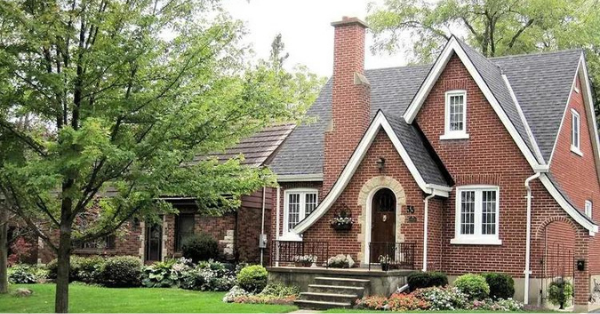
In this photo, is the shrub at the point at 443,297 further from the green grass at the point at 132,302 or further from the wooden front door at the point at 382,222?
the green grass at the point at 132,302

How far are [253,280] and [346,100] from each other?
6.12 meters

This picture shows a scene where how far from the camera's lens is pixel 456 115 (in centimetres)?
2266

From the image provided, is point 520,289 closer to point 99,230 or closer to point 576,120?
point 576,120

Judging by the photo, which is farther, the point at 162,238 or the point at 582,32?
the point at 582,32

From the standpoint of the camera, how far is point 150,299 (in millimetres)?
20875

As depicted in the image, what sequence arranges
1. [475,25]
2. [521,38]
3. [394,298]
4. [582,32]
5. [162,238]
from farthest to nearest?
[475,25] < [521,38] < [582,32] < [162,238] < [394,298]

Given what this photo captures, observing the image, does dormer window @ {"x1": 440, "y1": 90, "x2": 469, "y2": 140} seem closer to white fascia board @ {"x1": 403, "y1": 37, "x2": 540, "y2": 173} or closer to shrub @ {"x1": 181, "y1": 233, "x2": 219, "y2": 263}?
white fascia board @ {"x1": 403, "y1": 37, "x2": 540, "y2": 173}

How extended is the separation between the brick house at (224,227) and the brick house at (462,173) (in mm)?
4418

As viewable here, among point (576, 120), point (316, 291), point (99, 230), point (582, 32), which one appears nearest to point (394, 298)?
point (316, 291)

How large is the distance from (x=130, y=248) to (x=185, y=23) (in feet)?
57.8

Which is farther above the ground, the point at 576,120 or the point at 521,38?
the point at 521,38

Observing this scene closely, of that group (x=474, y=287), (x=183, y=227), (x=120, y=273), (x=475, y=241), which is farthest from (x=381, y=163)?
(x=183, y=227)

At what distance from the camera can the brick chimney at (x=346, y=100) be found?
2345cm

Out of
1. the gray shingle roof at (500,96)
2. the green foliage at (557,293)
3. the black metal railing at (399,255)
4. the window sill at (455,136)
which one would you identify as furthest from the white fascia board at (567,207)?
the black metal railing at (399,255)
